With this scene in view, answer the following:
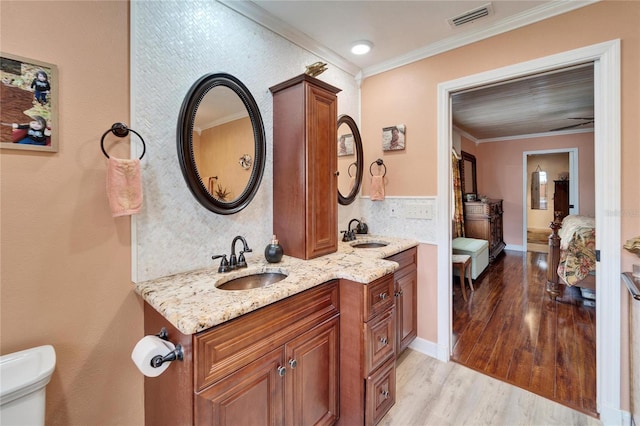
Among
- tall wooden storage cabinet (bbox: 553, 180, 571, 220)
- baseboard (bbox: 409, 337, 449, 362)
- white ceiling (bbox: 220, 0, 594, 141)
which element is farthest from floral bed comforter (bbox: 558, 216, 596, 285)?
tall wooden storage cabinet (bbox: 553, 180, 571, 220)

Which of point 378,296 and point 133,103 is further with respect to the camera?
point 378,296

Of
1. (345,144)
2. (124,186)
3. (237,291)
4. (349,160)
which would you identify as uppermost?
(345,144)

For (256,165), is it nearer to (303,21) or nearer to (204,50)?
(204,50)

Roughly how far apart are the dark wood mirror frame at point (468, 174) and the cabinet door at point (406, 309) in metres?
3.62

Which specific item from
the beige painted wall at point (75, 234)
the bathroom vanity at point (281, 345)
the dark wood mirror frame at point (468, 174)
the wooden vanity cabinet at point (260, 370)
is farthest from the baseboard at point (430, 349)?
the dark wood mirror frame at point (468, 174)

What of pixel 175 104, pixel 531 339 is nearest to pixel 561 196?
pixel 531 339

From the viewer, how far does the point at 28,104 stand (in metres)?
1.06

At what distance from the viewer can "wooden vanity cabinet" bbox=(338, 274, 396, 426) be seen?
→ 1.47 meters

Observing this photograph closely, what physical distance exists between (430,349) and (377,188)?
1469mm

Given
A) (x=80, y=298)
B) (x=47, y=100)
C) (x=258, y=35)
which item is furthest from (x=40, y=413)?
(x=258, y=35)

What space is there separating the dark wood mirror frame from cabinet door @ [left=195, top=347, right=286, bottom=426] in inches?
199

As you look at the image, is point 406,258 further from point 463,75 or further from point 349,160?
point 463,75

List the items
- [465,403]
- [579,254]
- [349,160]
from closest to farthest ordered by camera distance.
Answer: [465,403] → [349,160] → [579,254]

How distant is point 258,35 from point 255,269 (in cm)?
154
